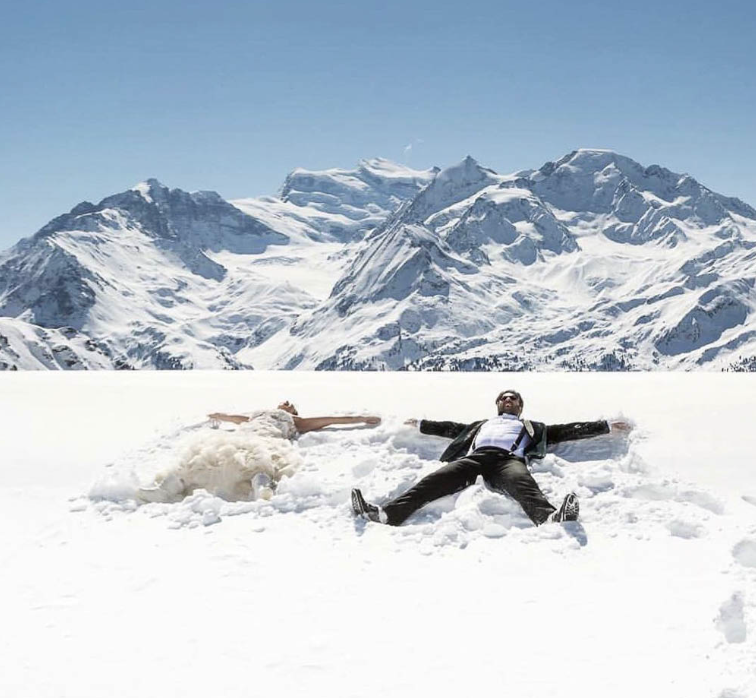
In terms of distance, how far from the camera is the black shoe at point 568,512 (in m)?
7.20

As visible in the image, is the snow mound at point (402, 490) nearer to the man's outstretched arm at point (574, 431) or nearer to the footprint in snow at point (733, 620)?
the man's outstretched arm at point (574, 431)

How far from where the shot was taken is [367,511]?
25.0 ft

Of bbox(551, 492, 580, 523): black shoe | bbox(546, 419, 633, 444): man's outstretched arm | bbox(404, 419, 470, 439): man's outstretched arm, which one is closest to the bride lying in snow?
bbox(404, 419, 470, 439): man's outstretched arm

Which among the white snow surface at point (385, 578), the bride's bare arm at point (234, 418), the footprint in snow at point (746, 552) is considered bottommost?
the white snow surface at point (385, 578)

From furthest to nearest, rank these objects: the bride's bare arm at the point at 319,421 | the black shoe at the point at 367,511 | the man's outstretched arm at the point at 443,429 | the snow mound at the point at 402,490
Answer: the bride's bare arm at the point at 319,421, the man's outstretched arm at the point at 443,429, the black shoe at the point at 367,511, the snow mound at the point at 402,490

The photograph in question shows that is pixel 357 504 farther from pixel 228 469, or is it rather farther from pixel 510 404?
pixel 510 404

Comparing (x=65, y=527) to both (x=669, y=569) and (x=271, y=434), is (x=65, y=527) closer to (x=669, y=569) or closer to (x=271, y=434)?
(x=271, y=434)

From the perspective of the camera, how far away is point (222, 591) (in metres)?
5.89

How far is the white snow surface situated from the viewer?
465 cm

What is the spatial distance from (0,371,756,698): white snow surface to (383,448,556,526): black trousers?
7.1 inches

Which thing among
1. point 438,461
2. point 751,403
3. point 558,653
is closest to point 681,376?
point 751,403

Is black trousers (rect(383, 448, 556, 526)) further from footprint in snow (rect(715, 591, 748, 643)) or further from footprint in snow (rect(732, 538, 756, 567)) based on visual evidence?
footprint in snow (rect(715, 591, 748, 643))

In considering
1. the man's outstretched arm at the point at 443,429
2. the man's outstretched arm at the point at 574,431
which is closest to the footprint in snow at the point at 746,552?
the man's outstretched arm at the point at 574,431

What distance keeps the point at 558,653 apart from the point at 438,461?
16.0 feet
